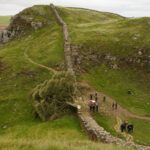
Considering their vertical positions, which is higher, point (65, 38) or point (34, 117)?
point (65, 38)

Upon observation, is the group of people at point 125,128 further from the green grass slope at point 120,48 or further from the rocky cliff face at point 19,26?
the rocky cliff face at point 19,26

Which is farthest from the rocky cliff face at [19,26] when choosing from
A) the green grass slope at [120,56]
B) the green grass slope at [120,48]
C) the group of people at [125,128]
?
the group of people at [125,128]

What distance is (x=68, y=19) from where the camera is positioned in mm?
126750

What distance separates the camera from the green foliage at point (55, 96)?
211 ft

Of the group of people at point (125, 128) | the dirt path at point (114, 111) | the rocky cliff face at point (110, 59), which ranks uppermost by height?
the rocky cliff face at point (110, 59)

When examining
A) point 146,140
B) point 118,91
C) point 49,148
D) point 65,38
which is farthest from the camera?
point 65,38

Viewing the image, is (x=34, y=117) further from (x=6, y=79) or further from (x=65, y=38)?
(x=65, y=38)

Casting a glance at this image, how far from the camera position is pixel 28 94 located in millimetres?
76062

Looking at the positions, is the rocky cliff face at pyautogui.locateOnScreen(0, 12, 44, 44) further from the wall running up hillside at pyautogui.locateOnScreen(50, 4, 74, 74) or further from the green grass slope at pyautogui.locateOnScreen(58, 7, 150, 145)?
the green grass slope at pyautogui.locateOnScreen(58, 7, 150, 145)

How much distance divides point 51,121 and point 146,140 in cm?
1378

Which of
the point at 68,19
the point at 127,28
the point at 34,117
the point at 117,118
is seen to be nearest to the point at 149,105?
the point at 117,118

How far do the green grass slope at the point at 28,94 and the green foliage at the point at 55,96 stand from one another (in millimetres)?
1945

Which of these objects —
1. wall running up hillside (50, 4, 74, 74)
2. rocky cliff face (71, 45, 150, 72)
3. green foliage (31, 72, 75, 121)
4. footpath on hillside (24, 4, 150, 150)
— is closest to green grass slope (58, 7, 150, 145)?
rocky cliff face (71, 45, 150, 72)

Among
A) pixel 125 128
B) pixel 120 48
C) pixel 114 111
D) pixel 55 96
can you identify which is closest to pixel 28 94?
pixel 55 96
